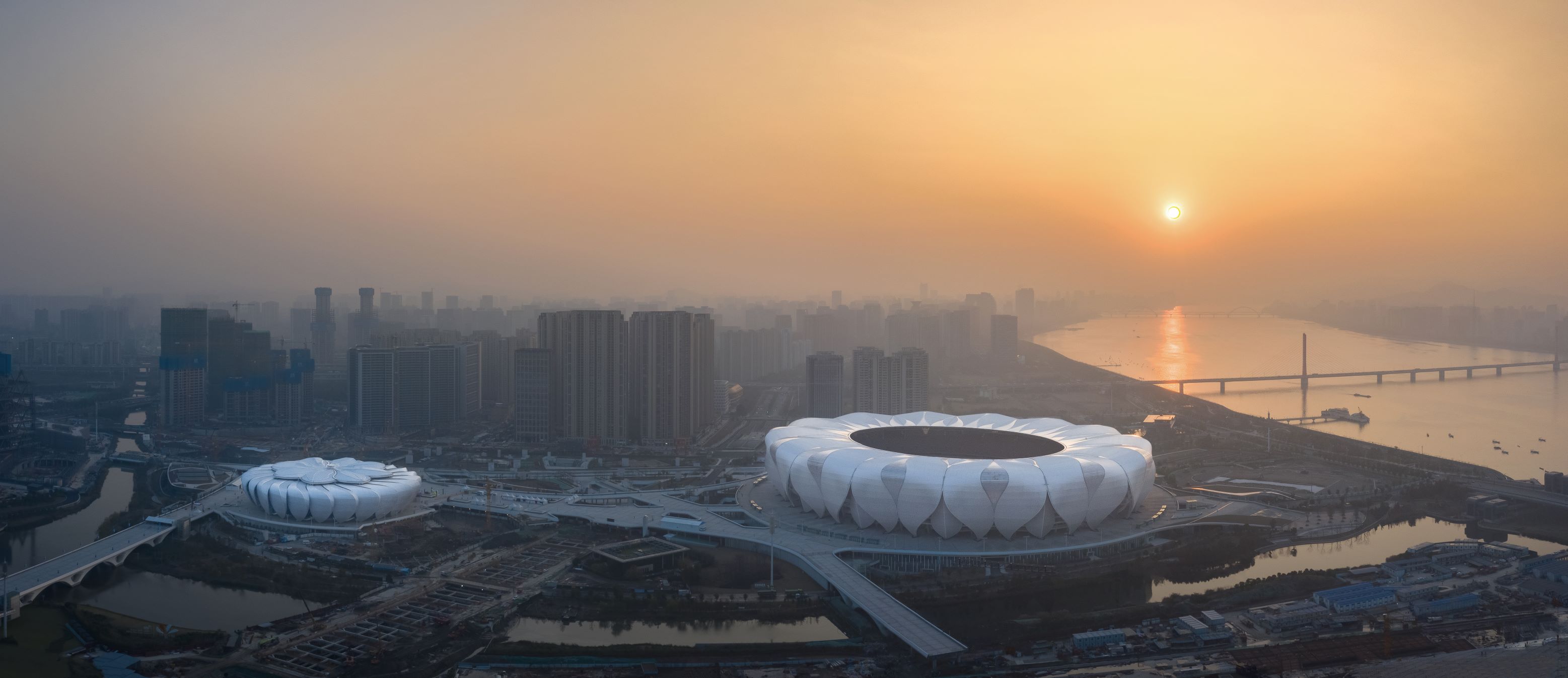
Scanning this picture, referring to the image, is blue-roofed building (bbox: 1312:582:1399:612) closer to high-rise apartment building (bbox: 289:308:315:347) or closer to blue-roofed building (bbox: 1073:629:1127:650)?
blue-roofed building (bbox: 1073:629:1127:650)

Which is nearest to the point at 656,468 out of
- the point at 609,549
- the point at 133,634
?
the point at 609,549

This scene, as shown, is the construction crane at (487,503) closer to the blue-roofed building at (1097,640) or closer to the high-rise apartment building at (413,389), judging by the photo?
the high-rise apartment building at (413,389)

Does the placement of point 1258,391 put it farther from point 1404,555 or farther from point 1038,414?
point 1404,555

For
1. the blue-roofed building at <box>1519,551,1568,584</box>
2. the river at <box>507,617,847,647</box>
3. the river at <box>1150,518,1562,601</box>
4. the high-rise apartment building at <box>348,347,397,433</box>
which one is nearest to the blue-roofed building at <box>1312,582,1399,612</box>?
the river at <box>1150,518,1562,601</box>

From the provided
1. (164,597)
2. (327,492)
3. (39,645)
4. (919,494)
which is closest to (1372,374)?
(919,494)

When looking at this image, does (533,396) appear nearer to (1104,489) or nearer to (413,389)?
(413,389)

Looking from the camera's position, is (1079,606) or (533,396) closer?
(1079,606)

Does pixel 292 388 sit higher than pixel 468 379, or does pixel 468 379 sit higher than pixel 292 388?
pixel 468 379
